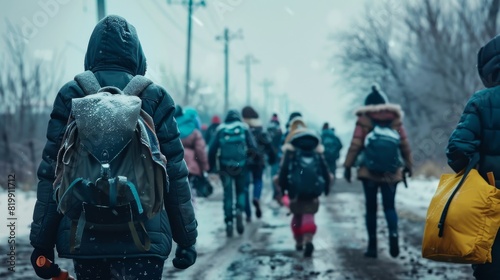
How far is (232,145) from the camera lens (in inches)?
444

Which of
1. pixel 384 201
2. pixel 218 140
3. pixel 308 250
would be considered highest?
pixel 218 140

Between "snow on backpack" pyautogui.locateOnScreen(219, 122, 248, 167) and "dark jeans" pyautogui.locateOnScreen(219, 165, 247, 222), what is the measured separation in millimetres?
140

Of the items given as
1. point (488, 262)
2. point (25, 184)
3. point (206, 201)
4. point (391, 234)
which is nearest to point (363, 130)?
point (391, 234)

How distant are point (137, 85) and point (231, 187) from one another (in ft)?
26.9

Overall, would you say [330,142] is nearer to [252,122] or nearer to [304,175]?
[252,122]

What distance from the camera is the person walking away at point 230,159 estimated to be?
1127 cm

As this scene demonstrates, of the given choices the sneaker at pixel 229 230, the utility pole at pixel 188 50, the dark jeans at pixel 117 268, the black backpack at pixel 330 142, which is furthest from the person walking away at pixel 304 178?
the utility pole at pixel 188 50

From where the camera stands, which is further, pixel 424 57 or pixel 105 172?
pixel 424 57

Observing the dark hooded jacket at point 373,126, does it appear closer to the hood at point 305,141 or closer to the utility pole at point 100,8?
the hood at point 305,141

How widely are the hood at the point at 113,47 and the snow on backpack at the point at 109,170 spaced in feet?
1.07

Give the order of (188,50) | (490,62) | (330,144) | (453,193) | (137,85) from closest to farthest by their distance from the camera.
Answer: (137,85) < (453,193) < (490,62) < (330,144) < (188,50)

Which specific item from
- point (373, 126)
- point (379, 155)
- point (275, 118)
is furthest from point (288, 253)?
point (275, 118)

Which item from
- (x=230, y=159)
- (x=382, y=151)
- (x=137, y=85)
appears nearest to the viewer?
(x=137, y=85)

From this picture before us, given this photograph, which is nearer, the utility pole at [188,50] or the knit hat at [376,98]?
the knit hat at [376,98]
